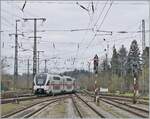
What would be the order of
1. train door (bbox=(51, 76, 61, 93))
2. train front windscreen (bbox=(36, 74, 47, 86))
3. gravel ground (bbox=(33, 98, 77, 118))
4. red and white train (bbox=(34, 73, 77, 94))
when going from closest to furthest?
gravel ground (bbox=(33, 98, 77, 118)) → red and white train (bbox=(34, 73, 77, 94)) → train front windscreen (bbox=(36, 74, 47, 86)) → train door (bbox=(51, 76, 61, 93))

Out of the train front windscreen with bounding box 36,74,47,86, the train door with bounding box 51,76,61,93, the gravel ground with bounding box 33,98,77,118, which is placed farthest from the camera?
the train door with bounding box 51,76,61,93

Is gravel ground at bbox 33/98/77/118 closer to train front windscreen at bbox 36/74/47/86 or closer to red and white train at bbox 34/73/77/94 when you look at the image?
red and white train at bbox 34/73/77/94

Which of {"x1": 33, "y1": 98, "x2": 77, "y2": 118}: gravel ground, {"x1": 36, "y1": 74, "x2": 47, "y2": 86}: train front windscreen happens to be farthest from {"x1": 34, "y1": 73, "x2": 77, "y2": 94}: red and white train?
{"x1": 33, "y1": 98, "x2": 77, "y2": 118}: gravel ground

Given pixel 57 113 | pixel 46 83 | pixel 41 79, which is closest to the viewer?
pixel 57 113

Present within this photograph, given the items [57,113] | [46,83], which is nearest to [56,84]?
[46,83]

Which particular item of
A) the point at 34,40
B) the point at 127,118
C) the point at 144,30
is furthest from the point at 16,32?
the point at 127,118

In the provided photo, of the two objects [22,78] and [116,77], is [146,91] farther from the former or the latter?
[22,78]

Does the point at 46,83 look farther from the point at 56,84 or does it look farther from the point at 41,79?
the point at 56,84

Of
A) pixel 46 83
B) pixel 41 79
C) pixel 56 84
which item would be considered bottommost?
pixel 56 84

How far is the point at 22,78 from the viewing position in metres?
125

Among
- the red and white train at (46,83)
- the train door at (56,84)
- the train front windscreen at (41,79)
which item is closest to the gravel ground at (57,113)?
the red and white train at (46,83)

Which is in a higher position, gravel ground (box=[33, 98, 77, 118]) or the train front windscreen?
the train front windscreen

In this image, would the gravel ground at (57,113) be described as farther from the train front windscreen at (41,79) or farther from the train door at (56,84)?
the train door at (56,84)

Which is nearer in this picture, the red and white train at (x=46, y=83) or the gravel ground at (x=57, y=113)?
the gravel ground at (x=57, y=113)
